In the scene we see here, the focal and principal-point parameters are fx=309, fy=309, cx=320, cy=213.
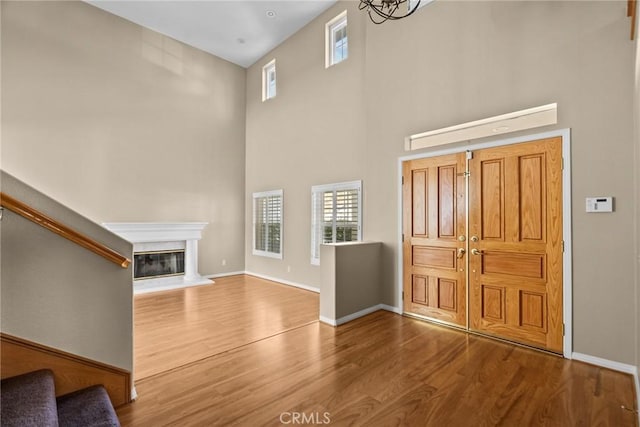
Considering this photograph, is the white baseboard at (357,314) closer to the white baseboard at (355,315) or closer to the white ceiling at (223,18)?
the white baseboard at (355,315)

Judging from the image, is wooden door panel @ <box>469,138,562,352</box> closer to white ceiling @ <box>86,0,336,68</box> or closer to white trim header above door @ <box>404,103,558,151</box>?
white trim header above door @ <box>404,103,558,151</box>

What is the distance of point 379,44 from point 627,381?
4890 mm

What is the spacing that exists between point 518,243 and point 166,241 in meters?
6.42

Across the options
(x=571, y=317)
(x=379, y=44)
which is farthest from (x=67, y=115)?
(x=571, y=317)

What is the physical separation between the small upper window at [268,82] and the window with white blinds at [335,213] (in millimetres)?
3110

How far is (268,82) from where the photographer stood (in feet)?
25.3

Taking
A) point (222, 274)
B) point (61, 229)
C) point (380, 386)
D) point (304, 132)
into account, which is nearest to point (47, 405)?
point (61, 229)

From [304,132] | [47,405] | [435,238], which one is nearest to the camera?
[47,405]

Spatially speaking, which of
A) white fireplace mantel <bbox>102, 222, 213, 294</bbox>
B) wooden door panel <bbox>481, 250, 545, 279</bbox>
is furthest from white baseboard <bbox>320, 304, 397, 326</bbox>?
white fireplace mantel <bbox>102, 222, 213, 294</bbox>

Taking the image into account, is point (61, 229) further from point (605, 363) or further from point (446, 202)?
point (605, 363)

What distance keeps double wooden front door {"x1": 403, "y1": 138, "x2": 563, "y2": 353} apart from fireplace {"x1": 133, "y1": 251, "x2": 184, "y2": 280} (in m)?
5.05

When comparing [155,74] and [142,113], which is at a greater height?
[155,74]

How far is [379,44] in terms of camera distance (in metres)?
4.79

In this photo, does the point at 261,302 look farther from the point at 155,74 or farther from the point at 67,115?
the point at 155,74
